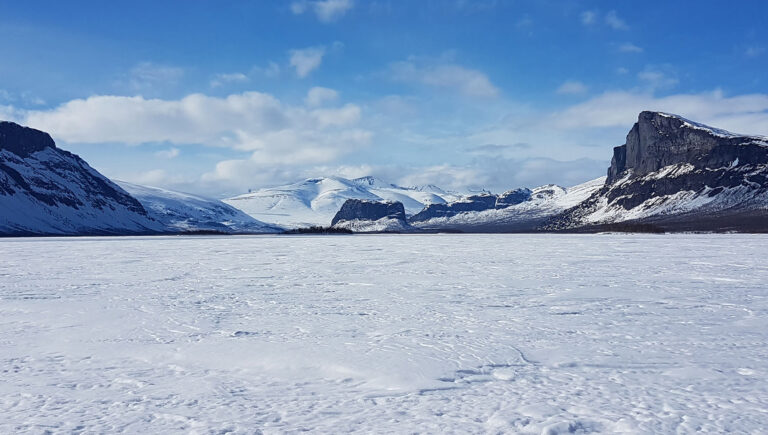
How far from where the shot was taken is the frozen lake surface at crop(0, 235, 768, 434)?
281 inches

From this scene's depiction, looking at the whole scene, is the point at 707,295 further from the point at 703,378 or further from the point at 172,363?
the point at 172,363

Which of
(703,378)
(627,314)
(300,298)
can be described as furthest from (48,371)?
(627,314)

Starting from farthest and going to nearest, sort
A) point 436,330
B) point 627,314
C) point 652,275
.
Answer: point 652,275, point 627,314, point 436,330

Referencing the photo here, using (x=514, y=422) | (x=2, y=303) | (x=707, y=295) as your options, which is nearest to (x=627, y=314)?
(x=707, y=295)

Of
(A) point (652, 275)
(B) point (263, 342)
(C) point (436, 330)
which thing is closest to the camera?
(B) point (263, 342)

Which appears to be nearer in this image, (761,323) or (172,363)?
(172,363)

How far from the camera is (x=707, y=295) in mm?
17922

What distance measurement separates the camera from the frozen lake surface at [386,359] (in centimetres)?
714

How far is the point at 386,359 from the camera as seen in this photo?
1014cm

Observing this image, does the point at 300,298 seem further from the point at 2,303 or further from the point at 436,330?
the point at 2,303

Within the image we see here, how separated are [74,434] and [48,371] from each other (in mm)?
3398

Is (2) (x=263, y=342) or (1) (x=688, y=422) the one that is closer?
(1) (x=688, y=422)

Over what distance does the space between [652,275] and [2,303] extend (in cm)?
2625

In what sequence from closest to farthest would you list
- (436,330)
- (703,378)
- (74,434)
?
(74,434) → (703,378) → (436,330)
